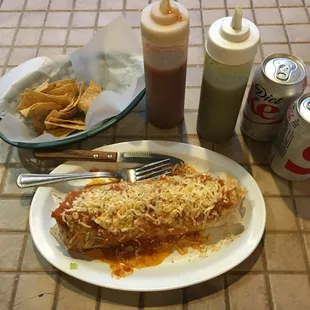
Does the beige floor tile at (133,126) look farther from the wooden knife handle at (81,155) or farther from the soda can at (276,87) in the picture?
the soda can at (276,87)

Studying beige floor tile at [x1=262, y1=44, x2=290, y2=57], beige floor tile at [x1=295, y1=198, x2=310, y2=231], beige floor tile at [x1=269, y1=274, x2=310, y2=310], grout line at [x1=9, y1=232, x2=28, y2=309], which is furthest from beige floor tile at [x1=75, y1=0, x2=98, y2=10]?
beige floor tile at [x1=269, y1=274, x2=310, y2=310]

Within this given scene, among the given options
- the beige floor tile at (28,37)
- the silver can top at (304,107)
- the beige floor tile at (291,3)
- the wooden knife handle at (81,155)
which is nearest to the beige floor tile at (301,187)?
the silver can top at (304,107)

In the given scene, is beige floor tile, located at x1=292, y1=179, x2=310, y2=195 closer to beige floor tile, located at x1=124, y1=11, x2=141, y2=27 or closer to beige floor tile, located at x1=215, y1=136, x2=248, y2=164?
beige floor tile, located at x1=215, y1=136, x2=248, y2=164

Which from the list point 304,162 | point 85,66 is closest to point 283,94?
point 304,162

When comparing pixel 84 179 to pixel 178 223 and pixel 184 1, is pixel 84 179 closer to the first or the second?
pixel 178 223

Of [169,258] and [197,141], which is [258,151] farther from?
[169,258]

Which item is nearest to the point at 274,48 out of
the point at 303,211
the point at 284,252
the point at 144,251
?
the point at 303,211
